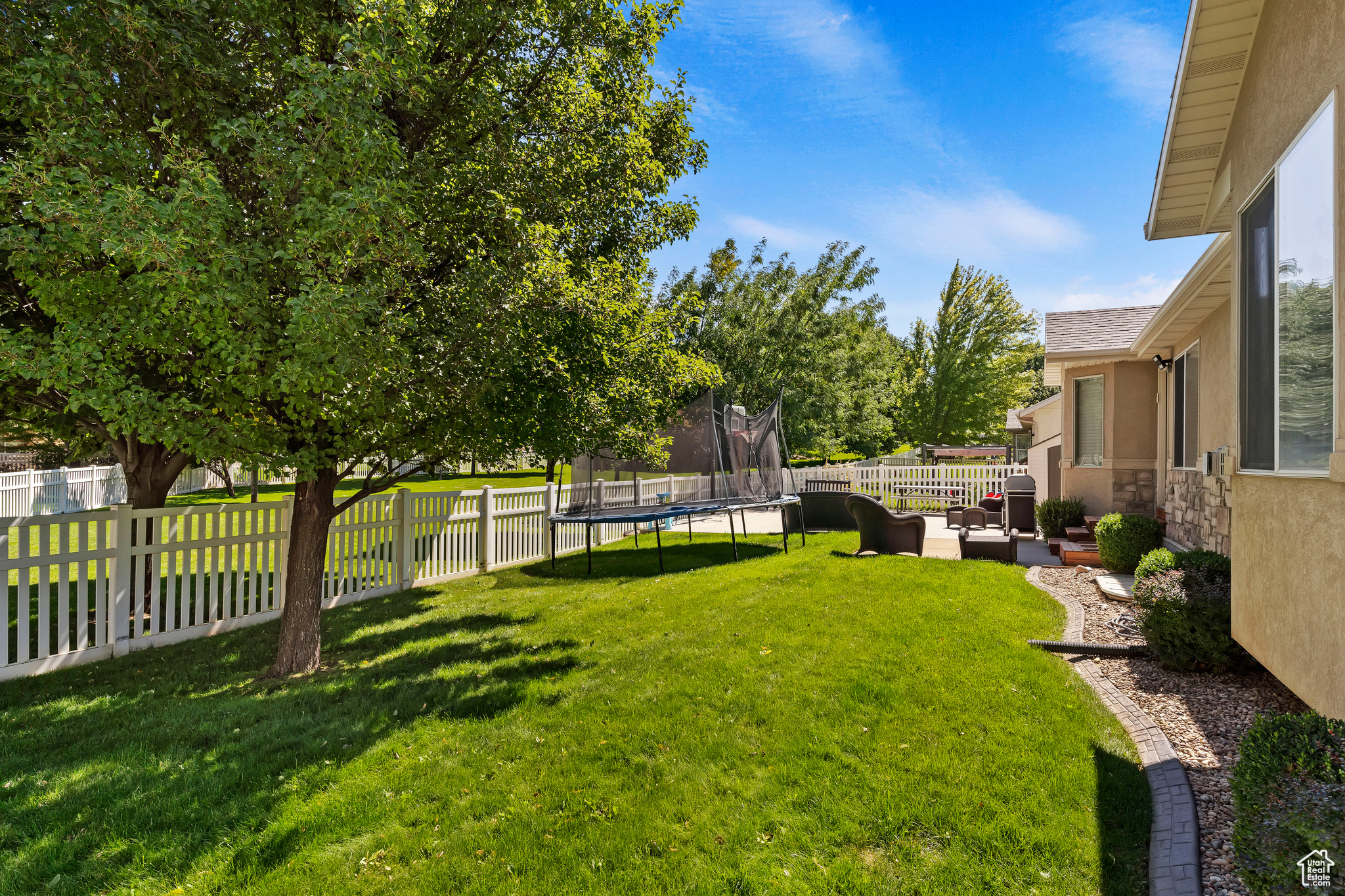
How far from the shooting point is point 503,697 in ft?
15.4

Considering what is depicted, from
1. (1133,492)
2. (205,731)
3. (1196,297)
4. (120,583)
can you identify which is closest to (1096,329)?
(1133,492)

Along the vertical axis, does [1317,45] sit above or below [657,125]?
below

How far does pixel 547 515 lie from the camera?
469 inches

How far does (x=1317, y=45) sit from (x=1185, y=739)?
3.82 metres

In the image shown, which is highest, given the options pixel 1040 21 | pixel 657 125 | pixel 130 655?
pixel 1040 21

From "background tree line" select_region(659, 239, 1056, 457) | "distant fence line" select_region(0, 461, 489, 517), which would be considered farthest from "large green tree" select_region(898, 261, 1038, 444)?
"distant fence line" select_region(0, 461, 489, 517)

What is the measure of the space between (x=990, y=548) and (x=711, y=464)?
4.41 m

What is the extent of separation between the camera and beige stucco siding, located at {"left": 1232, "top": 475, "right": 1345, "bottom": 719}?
2.95 m

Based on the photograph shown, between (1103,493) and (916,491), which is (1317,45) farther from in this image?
(916,491)

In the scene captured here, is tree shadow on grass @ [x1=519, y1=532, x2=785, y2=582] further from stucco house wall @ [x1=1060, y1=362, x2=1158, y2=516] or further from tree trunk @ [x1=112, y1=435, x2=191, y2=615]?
stucco house wall @ [x1=1060, y1=362, x2=1158, y2=516]

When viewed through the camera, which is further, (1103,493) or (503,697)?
(1103,493)

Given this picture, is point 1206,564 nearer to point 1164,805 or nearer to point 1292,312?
point 1292,312

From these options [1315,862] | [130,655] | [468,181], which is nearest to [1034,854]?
[1315,862]

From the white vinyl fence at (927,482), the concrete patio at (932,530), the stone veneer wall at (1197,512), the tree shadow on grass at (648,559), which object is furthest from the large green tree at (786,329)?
the stone veneer wall at (1197,512)
